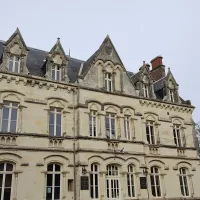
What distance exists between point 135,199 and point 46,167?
6.20 metres

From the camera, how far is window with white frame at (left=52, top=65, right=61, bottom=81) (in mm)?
16156

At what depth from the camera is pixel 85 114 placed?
15.9 meters

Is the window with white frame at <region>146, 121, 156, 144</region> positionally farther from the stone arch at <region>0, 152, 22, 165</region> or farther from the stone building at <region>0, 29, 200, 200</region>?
the stone arch at <region>0, 152, 22, 165</region>

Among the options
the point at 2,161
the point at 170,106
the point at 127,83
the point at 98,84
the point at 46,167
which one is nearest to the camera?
the point at 2,161

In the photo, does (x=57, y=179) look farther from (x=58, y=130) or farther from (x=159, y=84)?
(x=159, y=84)

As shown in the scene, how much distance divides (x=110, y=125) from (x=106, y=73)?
397 centimetres

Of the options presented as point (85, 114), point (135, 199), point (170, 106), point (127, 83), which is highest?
point (127, 83)

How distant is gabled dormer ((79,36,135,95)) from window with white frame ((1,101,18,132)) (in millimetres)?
4711

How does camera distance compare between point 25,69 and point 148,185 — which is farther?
point 148,185

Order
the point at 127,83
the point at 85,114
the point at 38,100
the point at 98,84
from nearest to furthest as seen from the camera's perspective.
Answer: the point at 38,100
the point at 85,114
the point at 98,84
the point at 127,83

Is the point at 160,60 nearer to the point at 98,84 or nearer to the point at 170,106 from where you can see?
the point at 170,106

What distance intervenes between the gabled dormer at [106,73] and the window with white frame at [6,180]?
6.98m

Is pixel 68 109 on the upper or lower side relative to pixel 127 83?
lower

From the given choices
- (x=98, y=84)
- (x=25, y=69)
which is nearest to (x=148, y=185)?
(x=98, y=84)
